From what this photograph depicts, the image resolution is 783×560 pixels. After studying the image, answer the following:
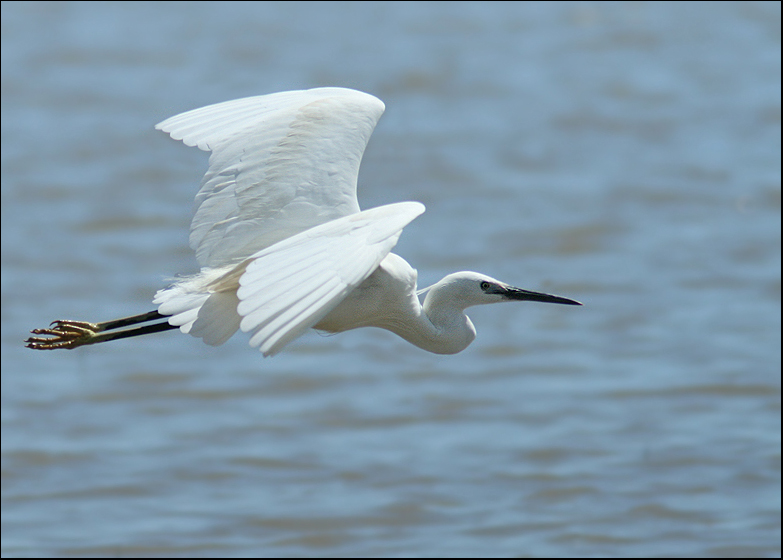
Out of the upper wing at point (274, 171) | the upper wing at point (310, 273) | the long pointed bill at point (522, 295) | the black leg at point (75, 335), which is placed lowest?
the upper wing at point (310, 273)

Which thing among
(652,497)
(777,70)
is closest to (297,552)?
(652,497)

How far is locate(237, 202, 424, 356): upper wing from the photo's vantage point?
143 inches

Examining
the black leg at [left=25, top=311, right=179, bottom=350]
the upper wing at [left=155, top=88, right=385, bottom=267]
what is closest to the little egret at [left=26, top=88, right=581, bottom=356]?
the upper wing at [left=155, top=88, right=385, bottom=267]

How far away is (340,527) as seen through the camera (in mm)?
9000

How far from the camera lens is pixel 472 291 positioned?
17.1 feet

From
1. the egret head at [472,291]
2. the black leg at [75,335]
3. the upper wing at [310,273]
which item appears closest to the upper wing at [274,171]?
the egret head at [472,291]

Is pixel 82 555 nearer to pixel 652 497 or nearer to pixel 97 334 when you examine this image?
pixel 97 334

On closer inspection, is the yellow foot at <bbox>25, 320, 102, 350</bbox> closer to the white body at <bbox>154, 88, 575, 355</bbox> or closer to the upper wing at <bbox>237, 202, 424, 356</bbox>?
the white body at <bbox>154, 88, 575, 355</bbox>

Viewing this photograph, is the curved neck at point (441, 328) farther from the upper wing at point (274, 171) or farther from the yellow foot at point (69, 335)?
the yellow foot at point (69, 335)

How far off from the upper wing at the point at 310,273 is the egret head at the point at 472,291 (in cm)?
84

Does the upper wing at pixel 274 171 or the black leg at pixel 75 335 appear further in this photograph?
the black leg at pixel 75 335

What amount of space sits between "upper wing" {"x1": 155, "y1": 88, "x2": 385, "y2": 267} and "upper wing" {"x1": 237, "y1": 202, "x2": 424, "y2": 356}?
0.68 metres

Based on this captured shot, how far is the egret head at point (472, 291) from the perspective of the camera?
205 inches

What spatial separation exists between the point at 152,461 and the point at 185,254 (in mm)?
2774
